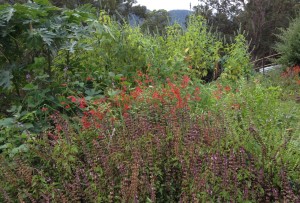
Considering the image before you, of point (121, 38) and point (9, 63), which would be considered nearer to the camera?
point (9, 63)

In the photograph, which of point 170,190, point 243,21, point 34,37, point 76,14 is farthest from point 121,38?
point 243,21

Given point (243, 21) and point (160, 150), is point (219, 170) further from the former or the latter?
point (243, 21)

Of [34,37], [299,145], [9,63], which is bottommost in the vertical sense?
[299,145]

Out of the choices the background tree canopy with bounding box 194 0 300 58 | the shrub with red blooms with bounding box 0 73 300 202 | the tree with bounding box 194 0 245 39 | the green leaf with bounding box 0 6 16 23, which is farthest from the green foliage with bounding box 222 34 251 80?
the tree with bounding box 194 0 245 39

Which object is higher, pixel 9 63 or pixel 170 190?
pixel 9 63

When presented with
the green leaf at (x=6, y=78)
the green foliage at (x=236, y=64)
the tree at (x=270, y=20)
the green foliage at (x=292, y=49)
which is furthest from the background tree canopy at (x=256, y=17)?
the green leaf at (x=6, y=78)

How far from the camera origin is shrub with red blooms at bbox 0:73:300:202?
2.07 metres

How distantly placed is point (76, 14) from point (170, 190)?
7.05ft

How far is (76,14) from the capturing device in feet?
11.9

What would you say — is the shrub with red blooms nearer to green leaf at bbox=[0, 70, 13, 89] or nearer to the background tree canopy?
green leaf at bbox=[0, 70, 13, 89]

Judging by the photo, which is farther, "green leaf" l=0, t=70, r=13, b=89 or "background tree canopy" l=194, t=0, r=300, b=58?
"background tree canopy" l=194, t=0, r=300, b=58

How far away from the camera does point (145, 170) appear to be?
2256 mm

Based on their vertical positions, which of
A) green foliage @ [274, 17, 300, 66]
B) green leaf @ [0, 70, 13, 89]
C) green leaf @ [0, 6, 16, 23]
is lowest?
green foliage @ [274, 17, 300, 66]

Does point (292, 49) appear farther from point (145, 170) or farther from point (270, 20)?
point (270, 20)
